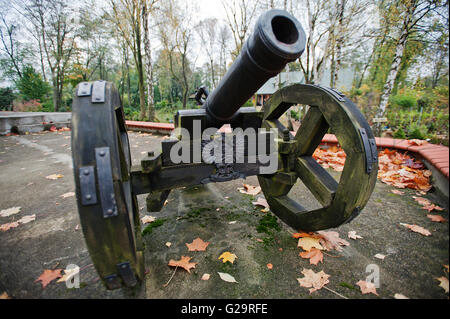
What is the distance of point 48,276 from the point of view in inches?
63.5

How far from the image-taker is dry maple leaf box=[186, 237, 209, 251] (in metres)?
1.89

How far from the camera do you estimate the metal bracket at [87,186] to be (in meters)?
1.00

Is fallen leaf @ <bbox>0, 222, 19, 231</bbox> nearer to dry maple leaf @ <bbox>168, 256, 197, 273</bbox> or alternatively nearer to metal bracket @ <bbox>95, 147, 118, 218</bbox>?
dry maple leaf @ <bbox>168, 256, 197, 273</bbox>

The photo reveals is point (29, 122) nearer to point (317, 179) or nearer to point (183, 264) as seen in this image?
point (183, 264)

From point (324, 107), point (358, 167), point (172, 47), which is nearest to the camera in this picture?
point (358, 167)

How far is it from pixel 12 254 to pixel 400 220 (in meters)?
3.64

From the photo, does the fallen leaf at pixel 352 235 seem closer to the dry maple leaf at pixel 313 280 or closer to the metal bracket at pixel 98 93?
the dry maple leaf at pixel 313 280

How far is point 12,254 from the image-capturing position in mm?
1870

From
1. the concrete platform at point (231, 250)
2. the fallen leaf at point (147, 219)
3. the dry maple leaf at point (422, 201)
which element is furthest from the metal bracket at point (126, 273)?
the dry maple leaf at point (422, 201)

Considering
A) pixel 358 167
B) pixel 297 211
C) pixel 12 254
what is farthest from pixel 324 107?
pixel 12 254

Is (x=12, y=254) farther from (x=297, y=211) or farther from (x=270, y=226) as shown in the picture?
(x=297, y=211)

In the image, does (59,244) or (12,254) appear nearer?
(12,254)

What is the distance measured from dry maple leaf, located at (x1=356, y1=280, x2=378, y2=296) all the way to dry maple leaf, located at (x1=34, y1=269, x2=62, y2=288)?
212 cm

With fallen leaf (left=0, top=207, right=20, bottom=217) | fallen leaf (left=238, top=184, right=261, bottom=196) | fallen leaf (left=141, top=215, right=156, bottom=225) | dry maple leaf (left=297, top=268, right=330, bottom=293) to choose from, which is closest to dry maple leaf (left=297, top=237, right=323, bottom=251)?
dry maple leaf (left=297, top=268, right=330, bottom=293)
